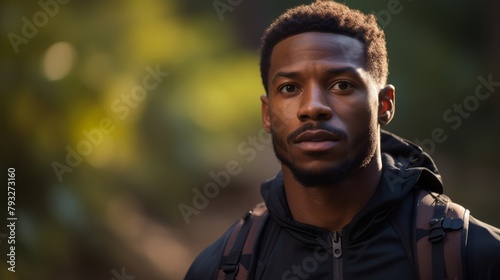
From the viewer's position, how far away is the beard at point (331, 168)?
3.55 meters

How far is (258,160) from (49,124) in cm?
255

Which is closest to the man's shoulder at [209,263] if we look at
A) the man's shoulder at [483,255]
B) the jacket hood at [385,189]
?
the jacket hood at [385,189]

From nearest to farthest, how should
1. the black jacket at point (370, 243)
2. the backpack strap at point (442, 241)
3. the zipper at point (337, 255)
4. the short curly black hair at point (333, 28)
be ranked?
the backpack strap at point (442, 241), the black jacket at point (370, 243), the zipper at point (337, 255), the short curly black hair at point (333, 28)

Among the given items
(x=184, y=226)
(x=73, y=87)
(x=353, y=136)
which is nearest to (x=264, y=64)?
(x=353, y=136)

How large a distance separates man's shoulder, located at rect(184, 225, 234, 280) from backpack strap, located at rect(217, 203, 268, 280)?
0.14ft

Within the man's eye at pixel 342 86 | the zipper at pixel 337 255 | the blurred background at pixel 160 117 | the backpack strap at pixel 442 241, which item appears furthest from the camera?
the blurred background at pixel 160 117

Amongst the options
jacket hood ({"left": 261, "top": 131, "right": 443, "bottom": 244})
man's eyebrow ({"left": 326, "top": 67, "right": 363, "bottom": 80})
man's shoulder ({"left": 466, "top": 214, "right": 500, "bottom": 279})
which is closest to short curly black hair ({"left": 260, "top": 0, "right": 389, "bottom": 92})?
man's eyebrow ({"left": 326, "top": 67, "right": 363, "bottom": 80})

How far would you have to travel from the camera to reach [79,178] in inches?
227

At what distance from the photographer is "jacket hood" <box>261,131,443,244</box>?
Answer: 11.7ft

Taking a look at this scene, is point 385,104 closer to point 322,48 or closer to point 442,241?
point 322,48

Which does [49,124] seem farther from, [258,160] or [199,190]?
[258,160]

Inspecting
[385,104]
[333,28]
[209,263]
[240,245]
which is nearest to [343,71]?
[333,28]

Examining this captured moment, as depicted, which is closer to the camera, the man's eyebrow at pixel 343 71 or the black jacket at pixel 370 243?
the black jacket at pixel 370 243

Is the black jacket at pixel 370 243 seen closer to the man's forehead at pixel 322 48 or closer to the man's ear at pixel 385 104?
the man's ear at pixel 385 104
